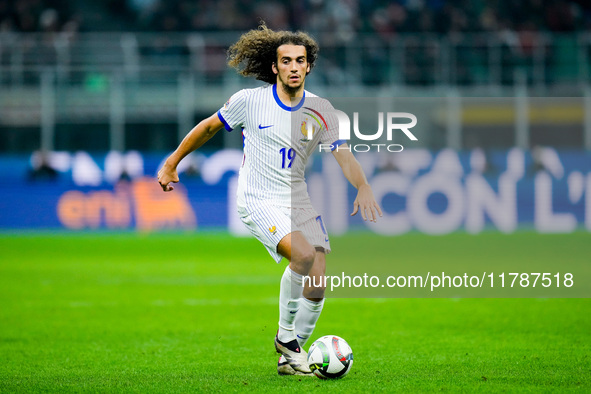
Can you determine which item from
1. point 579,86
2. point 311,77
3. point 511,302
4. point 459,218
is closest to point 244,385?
point 511,302

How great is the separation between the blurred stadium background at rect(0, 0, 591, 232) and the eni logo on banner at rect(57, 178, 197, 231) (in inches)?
1.0

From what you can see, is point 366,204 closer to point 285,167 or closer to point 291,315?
point 285,167

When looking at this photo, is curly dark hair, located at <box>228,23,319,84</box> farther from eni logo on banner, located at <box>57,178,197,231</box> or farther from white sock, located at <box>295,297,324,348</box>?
eni logo on banner, located at <box>57,178,197,231</box>

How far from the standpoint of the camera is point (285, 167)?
5781mm

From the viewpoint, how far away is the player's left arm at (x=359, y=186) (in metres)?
5.38

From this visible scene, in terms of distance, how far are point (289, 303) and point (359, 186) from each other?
2.77ft

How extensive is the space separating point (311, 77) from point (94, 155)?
472 centimetres

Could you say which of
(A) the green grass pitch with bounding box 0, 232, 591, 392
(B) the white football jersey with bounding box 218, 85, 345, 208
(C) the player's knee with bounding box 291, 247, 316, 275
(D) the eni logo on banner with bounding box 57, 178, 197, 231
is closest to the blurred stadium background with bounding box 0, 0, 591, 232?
(D) the eni logo on banner with bounding box 57, 178, 197, 231

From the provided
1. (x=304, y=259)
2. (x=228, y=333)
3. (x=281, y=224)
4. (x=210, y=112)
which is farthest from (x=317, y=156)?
(x=304, y=259)

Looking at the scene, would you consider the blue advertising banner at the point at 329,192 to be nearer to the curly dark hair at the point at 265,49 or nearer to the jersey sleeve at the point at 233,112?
the curly dark hair at the point at 265,49

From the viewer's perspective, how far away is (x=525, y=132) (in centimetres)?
1878

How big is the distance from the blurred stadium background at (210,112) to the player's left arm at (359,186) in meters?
12.2

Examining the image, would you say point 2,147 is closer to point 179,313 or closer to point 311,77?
point 311,77

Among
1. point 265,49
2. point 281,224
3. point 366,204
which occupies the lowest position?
point 281,224
